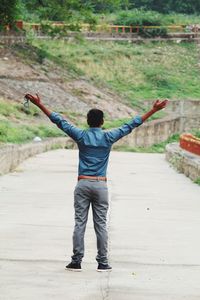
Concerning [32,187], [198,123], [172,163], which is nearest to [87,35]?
[198,123]

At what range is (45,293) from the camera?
29.1 feet

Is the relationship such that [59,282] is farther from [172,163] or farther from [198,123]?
[198,123]

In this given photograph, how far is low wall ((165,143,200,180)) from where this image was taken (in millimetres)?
23703

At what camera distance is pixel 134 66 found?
69375mm

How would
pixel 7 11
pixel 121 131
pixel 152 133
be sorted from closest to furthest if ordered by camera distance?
1. pixel 121 131
2. pixel 7 11
3. pixel 152 133

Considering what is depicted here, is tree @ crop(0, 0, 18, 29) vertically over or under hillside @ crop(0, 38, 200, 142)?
over

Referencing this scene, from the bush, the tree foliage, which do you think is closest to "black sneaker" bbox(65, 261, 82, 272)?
the bush

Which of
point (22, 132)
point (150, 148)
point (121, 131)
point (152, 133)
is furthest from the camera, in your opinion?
point (152, 133)

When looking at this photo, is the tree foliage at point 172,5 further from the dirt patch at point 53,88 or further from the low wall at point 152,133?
the low wall at point 152,133

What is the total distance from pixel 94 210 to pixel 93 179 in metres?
0.34

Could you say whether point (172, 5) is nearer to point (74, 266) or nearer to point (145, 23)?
point (145, 23)

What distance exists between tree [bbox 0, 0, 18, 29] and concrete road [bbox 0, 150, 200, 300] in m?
16.2

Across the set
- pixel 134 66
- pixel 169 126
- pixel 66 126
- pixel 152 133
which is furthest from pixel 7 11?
pixel 134 66

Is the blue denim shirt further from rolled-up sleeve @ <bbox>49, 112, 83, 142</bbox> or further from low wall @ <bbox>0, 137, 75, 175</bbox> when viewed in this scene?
low wall @ <bbox>0, 137, 75, 175</bbox>
